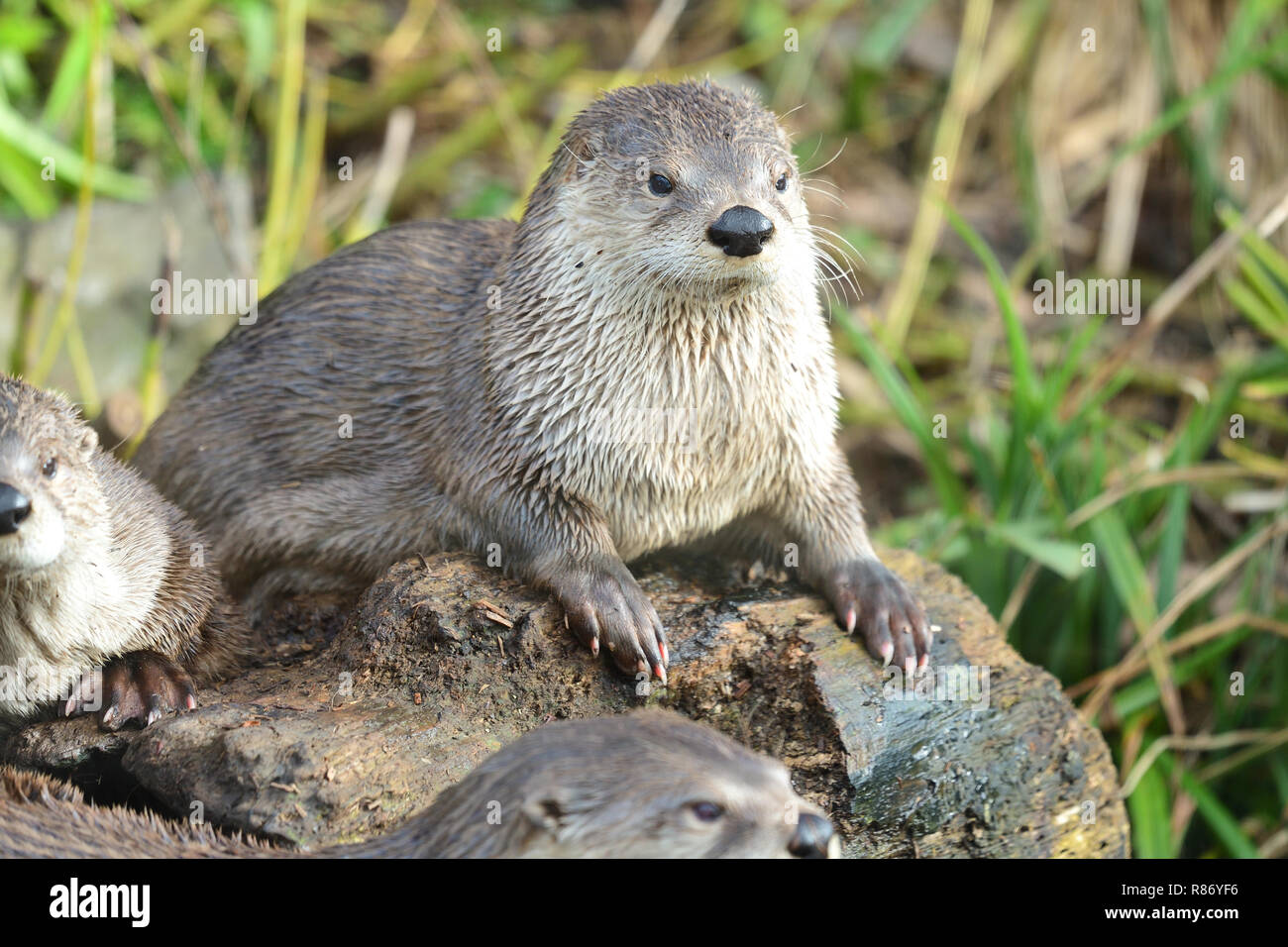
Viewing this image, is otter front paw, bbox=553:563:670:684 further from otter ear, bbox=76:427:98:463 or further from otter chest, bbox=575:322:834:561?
otter ear, bbox=76:427:98:463

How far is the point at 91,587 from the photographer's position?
2.62 m

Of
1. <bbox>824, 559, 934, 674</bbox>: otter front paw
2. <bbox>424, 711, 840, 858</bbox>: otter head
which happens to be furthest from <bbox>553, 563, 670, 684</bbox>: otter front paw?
<bbox>424, 711, 840, 858</bbox>: otter head

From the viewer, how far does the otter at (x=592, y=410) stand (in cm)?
277

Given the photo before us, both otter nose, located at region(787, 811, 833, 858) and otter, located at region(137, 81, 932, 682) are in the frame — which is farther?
otter, located at region(137, 81, 932, 682)

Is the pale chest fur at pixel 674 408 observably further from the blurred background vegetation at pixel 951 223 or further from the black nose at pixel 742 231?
the blurred background vegetation at pixel 951 223

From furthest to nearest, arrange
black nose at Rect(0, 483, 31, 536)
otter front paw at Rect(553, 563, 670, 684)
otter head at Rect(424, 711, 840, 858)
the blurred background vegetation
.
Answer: the blurred background vegetation → otter front paw at Rect(553, 563, 670, 684) → black nose at Rect(0, 483, 31, 536) → otter head at Rect(424, 711, 840, 858)

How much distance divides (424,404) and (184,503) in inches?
23.5

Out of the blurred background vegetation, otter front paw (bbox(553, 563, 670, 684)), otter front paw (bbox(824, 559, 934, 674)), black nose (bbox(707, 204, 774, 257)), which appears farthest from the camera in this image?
the blurred background vegetation

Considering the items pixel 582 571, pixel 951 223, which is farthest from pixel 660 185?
pixel 951 223

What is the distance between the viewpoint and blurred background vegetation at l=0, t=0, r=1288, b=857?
162 inches

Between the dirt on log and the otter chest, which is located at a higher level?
the otter chest

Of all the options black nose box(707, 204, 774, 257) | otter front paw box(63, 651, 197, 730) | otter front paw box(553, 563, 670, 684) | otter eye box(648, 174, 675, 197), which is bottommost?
otter front paw box(63, 651, 197, 730)

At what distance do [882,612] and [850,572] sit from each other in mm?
135

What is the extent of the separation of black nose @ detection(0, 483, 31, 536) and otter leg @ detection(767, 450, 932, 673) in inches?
58.4
